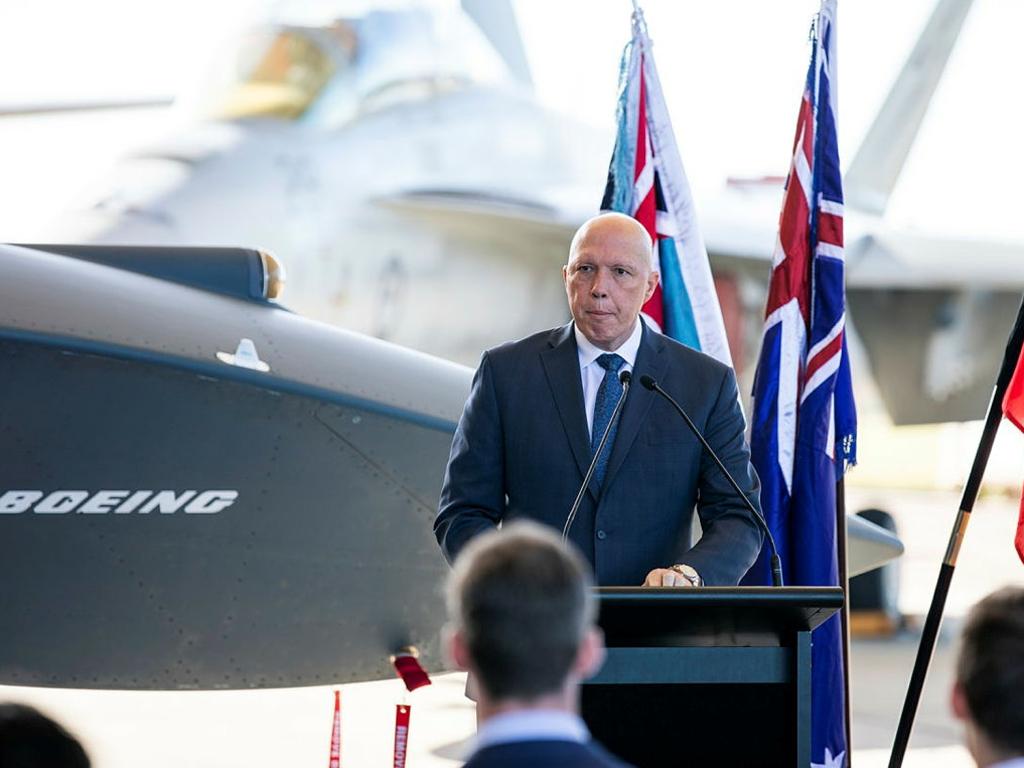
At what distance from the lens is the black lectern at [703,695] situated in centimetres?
247

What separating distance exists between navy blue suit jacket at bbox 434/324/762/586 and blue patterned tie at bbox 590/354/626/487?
26mm

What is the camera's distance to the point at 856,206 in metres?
13.9

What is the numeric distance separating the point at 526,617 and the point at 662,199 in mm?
3432

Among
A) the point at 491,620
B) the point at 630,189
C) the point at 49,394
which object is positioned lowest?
the point at 491,620

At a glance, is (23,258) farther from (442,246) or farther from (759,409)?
(442,246)

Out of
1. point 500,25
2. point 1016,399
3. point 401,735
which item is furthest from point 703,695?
point 500,25

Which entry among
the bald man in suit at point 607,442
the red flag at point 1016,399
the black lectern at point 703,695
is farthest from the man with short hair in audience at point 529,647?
the red flag at point 1016,399

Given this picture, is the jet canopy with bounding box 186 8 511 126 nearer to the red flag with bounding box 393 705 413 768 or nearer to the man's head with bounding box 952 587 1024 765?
the red flag with bounding box 393 705 413 768

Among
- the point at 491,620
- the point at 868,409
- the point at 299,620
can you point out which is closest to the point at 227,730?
the point at 299,620

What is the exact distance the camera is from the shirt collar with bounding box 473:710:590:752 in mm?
1381

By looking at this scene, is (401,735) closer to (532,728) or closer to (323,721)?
(532,728)

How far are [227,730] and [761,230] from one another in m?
6.14

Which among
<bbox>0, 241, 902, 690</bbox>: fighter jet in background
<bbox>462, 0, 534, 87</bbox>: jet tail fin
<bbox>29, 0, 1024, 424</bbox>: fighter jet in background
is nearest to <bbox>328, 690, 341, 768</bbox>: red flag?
<bbox>0, 241, 902, 690</bbox>: fighter jet in background

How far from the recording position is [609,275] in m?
2.85
